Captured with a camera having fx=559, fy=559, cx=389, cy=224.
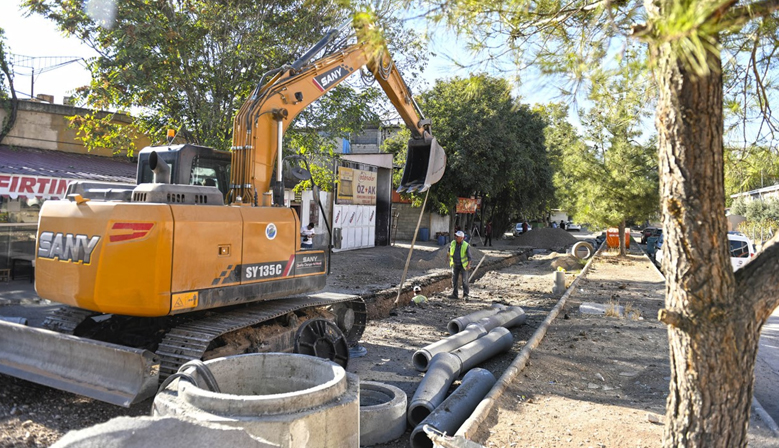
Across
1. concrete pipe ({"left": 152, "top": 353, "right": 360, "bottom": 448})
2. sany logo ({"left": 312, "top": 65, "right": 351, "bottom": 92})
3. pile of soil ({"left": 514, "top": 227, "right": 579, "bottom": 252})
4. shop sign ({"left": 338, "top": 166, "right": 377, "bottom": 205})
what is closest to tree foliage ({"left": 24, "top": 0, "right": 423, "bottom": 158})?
sany logo ({"left": 312, "top": 65, "right": 351, "bottom": 92})

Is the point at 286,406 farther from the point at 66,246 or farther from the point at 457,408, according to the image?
the point at 66,246

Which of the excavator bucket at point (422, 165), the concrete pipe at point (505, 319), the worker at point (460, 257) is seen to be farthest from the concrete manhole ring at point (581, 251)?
the excavator bucket at point (422, 165)

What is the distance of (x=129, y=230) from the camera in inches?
220

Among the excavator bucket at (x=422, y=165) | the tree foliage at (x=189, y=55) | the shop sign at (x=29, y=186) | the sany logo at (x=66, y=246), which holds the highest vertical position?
the tree foliage at (x=189, y=55)

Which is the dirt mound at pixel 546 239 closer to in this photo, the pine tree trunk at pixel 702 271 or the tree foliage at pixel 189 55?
the tree foliage at pixel 189 55

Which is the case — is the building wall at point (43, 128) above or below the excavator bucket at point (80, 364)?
above

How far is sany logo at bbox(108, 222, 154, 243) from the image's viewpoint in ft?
18.3

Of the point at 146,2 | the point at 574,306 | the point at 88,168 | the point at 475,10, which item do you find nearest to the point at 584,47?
the point at 475,10

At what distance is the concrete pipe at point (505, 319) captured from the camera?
32.3ft

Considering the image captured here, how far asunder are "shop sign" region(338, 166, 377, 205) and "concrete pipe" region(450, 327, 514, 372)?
54.9 feet

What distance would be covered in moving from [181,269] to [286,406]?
9.45 ft

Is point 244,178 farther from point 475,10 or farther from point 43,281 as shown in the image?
point 475,10

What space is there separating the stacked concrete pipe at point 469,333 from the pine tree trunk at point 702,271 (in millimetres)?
4437

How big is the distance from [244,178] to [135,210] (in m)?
1.72
